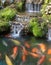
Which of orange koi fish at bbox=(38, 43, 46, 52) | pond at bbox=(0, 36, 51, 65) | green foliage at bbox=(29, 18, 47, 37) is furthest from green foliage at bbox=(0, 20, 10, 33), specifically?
orange koi fish at bbox=(38, 43, 46, 52)

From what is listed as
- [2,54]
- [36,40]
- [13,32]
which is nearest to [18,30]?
[13,32]

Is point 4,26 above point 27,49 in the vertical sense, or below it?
above

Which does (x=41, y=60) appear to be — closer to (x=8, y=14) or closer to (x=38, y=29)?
(x=38, y=29)

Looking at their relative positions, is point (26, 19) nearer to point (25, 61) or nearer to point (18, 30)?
point (18, 30)

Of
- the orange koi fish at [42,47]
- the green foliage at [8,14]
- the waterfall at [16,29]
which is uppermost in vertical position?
the green foliage at [8,14]

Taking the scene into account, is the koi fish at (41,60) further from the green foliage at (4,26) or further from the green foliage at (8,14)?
the green foliage at (8,14)

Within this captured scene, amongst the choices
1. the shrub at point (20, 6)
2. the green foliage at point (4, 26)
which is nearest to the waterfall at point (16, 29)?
the green foliage at point (4, 26)

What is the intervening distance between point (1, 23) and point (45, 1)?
392cm

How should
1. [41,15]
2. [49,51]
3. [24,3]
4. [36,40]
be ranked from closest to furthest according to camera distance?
[49,51] < [36,40] < [41,15] < [24,3]

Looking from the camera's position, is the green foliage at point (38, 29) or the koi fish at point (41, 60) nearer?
the koi fish at point (41, 60)

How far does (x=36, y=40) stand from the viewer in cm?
1653

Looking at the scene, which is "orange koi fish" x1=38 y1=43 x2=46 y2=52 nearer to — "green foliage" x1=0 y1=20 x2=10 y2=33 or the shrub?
"green foliage" x1=0 y1=20 x2=10 y2=33

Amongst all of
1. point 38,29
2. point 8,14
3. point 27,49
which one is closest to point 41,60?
point 27,49

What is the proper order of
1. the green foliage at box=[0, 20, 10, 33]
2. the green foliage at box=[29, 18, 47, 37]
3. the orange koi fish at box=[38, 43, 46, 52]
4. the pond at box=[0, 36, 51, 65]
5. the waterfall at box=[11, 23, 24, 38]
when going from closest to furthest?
the pond at box=[0, 36, 51, 65] < the orange koi fish at box=[38, 43, 46, 52] < the green foliage at box=[29, 18, 47, 37] < the green foliage at box=[0, 20, 10, 33] < the waterfall at box=[11, 23, 24, 38]
